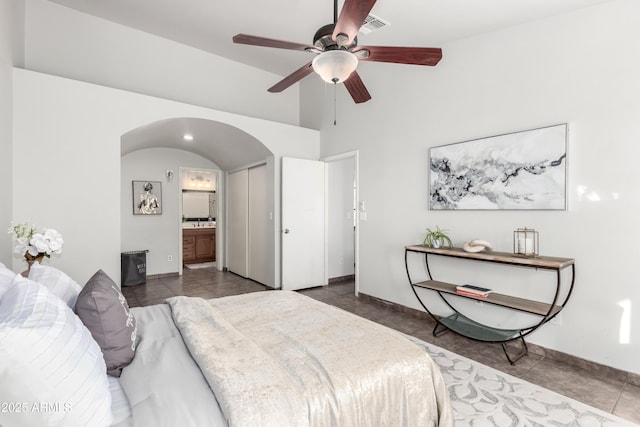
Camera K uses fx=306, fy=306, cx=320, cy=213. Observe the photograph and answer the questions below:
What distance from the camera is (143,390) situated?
3.59 ft

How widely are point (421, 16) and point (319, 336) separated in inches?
122

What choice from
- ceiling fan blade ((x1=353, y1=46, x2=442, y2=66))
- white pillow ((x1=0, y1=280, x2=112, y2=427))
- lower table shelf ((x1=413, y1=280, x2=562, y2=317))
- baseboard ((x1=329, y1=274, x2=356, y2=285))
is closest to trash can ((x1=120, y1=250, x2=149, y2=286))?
baseboard ((x1=329, y1=274, x2=356, y2=285))

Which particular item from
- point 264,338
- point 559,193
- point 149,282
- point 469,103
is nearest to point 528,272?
point 559,193

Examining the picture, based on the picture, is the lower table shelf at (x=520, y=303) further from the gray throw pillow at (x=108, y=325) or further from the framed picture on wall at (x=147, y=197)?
the framed picture on wall at (x=147, y=197)

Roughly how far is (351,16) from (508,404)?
2.50m

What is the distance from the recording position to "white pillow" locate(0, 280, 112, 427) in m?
0.77

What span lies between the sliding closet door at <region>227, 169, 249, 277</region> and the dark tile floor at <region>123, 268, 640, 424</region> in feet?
1.60

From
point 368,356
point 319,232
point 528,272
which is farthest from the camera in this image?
point 319,232

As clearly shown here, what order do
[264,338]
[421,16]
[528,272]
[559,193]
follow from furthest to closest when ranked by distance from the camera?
[421,16] → [528,272] → [559,193] → [264,338]

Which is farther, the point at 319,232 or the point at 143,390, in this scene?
the point at 319,232

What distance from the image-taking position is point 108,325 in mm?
1289

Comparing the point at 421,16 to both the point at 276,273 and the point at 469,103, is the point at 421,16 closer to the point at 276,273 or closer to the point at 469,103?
the point at 469,103

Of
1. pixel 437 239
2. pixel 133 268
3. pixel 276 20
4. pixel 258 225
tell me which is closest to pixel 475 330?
pixel 437 239

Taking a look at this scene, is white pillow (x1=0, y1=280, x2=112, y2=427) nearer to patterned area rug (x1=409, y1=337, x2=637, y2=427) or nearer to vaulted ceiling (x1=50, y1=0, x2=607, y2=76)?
patterned area rug (x1=409, y1=337, x2=637, y2=427)
